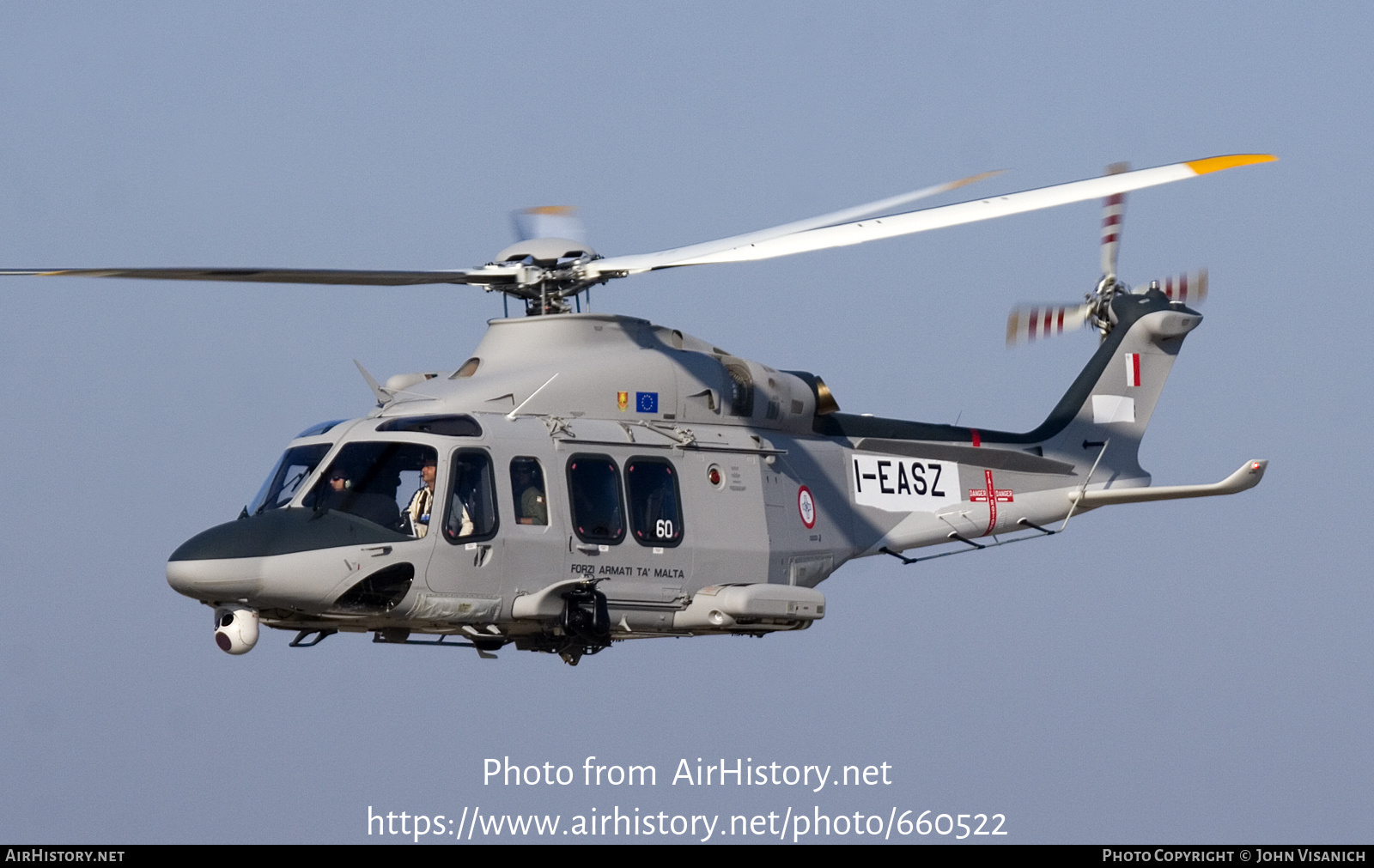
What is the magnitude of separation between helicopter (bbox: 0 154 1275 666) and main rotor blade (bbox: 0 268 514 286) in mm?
23

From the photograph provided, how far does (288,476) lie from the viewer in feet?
52.3

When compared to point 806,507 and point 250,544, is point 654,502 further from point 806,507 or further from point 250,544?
point 250,544

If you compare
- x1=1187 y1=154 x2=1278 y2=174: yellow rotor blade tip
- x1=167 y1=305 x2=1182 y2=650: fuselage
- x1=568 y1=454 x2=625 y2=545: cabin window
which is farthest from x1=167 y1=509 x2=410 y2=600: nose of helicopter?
x1=1187 y1=154 x2=1278 y2=174: yellow rotor blade tip

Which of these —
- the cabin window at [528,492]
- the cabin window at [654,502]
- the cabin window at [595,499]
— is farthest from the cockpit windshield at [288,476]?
the cabin window at [654,502]

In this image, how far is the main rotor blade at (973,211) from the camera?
624 inches

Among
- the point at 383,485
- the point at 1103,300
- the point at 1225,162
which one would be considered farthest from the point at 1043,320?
the point at 383,485

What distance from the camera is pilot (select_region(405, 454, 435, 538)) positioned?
50.5 ft

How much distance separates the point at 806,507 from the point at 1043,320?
4.40 m

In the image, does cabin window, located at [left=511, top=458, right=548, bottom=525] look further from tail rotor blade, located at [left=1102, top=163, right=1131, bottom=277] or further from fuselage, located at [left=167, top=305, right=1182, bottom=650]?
tail rotor blade, located at [left=1102, top=163, right=1131, bottom=277]

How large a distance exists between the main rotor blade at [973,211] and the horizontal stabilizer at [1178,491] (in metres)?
4.17

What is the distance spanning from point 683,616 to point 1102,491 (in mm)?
5822

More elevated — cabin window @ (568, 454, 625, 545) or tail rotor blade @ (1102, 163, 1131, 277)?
tail rotor blade @ (1102, 163, 1131, 277)

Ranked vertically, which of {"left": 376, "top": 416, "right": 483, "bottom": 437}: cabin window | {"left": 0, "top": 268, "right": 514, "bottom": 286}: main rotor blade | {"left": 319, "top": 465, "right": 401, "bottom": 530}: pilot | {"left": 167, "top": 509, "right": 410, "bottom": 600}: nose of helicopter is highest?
{"left": 0, "top": 268, "right": 514, "bottom": 286}: main rotor blade

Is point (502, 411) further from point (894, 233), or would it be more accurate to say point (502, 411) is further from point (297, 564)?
point (894, 233)
